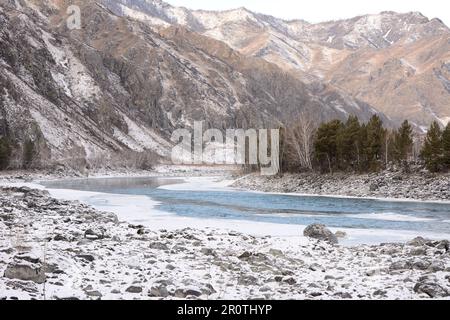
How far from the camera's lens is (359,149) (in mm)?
73125

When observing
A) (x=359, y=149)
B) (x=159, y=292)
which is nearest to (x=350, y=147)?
(x=359, y=149)

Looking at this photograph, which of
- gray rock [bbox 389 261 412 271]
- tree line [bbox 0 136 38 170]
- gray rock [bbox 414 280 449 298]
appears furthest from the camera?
tree line [bbox 0 136 38 170]

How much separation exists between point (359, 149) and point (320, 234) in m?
50.9

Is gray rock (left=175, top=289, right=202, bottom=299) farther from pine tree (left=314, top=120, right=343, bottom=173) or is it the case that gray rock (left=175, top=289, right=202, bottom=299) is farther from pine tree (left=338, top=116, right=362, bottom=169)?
pine tree (left=314, top=120, right=343, bottom=173)

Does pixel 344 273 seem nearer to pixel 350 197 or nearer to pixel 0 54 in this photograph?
pixel 350 197

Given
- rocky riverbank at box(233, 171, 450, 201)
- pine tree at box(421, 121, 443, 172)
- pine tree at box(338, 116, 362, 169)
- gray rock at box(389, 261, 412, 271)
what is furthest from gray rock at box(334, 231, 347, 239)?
pine tree at box(338, 116, 362, 169)

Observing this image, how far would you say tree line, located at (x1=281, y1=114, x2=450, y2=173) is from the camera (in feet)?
208

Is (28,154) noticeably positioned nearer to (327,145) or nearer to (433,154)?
(327,145)

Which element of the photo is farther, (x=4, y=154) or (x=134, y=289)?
(x=4, y=154)

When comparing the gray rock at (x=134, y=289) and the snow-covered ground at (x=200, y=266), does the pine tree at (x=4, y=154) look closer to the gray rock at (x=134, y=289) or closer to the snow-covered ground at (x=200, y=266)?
the snow-covered ground at (x=200, y=266)

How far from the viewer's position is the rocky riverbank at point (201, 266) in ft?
41.5

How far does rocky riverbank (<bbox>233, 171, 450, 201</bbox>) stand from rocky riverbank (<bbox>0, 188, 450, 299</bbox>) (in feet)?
124

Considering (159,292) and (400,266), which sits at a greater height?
(159,292)
